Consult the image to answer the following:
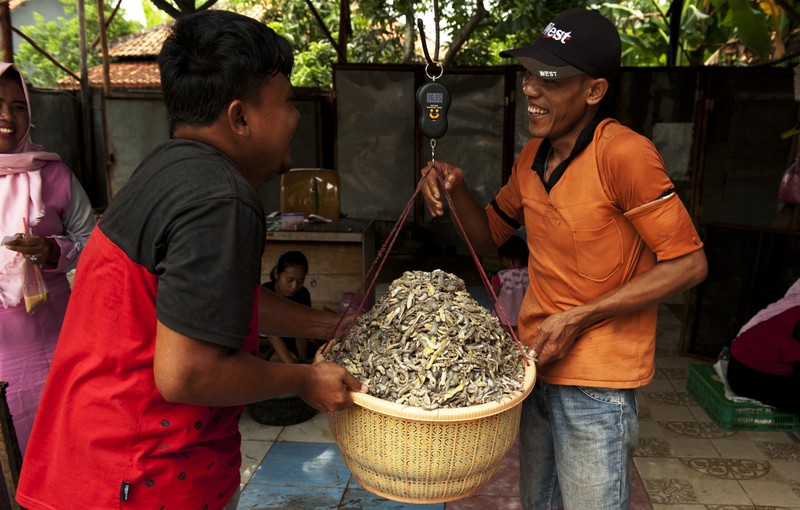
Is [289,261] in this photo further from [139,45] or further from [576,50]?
[139,45]

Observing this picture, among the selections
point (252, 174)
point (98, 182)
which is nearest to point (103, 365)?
point (252, 174)

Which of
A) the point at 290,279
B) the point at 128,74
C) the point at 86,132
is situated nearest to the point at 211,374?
the point at 290,279

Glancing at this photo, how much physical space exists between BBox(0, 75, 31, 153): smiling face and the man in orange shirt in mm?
1504

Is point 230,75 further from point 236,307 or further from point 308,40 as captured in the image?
point 308,40

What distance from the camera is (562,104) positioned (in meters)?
1.54

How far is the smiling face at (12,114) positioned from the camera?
6.67ft

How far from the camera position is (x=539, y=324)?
5.66 feet

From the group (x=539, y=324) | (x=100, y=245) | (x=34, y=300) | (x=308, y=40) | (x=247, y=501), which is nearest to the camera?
(x=100, y=245)

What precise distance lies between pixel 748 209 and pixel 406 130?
366 cm

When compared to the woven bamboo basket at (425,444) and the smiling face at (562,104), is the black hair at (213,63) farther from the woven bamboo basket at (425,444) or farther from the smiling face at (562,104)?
the smiling face at (562,104)

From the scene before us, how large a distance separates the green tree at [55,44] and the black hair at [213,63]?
20660mm

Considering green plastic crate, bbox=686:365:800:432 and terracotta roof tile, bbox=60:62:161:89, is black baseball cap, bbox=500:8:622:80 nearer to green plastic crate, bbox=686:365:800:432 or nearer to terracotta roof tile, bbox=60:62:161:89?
green plastic crate, bbox=686:365:800:432

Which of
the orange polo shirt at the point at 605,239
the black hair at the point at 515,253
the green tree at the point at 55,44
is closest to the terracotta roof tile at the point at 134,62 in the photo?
the green tree at the point at 55,44

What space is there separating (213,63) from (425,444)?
0.86 m
